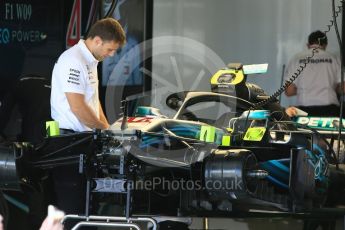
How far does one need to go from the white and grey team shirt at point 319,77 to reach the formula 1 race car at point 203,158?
2346mm

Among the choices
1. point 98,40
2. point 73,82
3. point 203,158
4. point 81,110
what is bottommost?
point 203,158

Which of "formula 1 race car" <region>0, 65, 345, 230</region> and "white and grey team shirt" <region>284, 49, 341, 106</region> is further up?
"white and grey team shirt" <region>284, 49, 341, 106</region>

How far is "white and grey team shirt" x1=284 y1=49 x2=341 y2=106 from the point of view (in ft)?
25.2

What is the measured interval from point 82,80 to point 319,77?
3582mm

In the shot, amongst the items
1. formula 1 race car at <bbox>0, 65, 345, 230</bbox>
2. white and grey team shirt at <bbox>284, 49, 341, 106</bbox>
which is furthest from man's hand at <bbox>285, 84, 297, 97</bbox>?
formula 1 race car at <bbox>0, 65, 345, 230</bbox>

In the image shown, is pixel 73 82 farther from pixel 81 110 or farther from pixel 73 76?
pixel 81 110

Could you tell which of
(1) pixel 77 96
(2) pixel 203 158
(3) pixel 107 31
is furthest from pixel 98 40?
(2) pixel 203 158

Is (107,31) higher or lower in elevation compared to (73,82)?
higher

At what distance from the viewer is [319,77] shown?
769cm

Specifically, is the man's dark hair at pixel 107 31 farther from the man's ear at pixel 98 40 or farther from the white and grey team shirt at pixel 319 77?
the white and grey team shirt at pixel 319 77

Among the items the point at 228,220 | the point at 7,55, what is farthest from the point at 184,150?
the point at 7,55

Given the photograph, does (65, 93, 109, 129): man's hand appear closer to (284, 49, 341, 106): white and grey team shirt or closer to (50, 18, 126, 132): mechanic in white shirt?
(50, 18, 126, 132): mechanic in white shirt

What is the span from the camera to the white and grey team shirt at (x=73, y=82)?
464 cm

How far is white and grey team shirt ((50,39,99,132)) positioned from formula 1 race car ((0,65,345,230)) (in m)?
0.27
